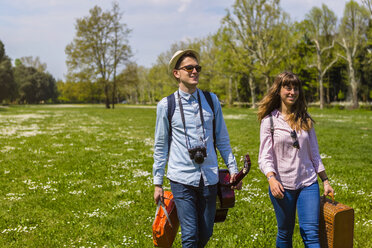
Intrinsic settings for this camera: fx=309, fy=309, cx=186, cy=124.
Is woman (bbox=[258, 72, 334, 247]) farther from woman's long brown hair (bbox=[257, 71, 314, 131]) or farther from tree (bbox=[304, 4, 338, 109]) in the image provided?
tree (bbox=[304, 4, 338, 109])

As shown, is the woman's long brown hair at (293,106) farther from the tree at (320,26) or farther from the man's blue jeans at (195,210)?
the tree at (320,26)

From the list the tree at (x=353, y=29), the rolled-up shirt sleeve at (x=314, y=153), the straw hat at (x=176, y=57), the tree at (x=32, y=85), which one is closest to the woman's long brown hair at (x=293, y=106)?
the rolled-up shirt sleeve at (x=314, y=153)

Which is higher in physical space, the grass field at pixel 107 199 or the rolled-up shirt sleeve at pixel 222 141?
the rolled-up shirt sleeve at pixel 222 141

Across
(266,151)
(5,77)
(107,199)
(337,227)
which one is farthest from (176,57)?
(5,77)

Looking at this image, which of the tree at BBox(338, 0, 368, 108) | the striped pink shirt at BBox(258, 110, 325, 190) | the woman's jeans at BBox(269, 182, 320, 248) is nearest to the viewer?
the woman's jeans at BBox(269, 182, 320, 248)

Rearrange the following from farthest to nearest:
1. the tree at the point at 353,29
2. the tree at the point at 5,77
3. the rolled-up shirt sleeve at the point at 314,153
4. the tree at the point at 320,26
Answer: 1. the tree at the point at 5,77
2. the tree at the point at 320,26
3. the tree at the point at 353,29
4. the rolled-up shirt sleeve at the point at 314,153

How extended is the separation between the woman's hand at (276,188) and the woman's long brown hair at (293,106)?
69 cm

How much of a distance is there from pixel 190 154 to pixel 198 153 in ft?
0.32

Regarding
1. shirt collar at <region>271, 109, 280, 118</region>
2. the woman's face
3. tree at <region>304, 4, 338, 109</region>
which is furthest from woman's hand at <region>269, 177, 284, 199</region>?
tree at <region>304, 4, 338, 109</region>

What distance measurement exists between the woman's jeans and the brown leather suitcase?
93mm

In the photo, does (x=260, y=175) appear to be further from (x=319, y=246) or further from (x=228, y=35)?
(x=228, y=35)

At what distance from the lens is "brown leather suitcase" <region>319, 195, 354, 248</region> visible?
3307 millimetres

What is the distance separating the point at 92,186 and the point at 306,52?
214 feet

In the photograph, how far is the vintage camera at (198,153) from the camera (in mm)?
3326
